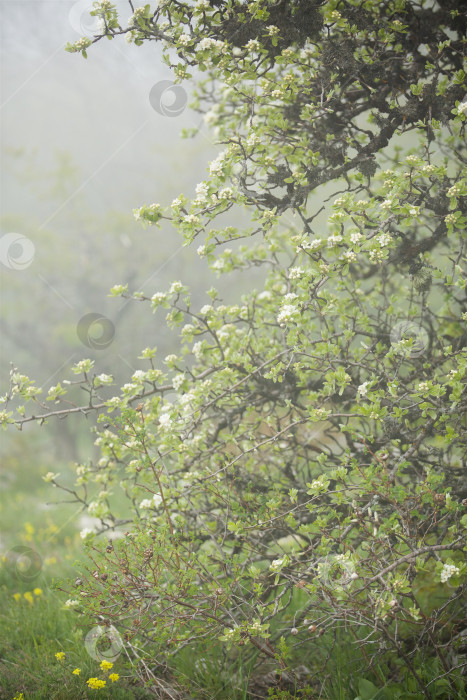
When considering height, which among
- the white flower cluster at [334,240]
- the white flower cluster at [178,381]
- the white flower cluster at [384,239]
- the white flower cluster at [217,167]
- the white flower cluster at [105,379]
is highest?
the white flower cluster at [217,167]

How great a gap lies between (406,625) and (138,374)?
173 cm

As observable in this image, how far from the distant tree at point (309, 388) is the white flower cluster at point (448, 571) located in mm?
106

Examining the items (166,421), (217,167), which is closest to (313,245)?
(217,167)

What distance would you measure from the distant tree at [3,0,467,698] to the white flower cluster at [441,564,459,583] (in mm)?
106

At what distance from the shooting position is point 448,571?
186 centimetres

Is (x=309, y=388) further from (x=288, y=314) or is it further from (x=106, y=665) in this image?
(x=106, y=665)

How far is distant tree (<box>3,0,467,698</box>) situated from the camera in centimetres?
219

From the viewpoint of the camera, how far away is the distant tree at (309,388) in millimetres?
2189

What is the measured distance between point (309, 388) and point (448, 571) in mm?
1226

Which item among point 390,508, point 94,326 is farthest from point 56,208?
point 390,508

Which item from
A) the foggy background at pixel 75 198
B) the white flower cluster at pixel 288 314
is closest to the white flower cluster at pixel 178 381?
the white flower cluster at pixel 288 314

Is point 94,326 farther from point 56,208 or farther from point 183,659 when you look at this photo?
point 56,208

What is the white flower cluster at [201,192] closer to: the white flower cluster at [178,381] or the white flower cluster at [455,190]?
the white flower cluster at [178,381]

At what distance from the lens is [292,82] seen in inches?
98.2
